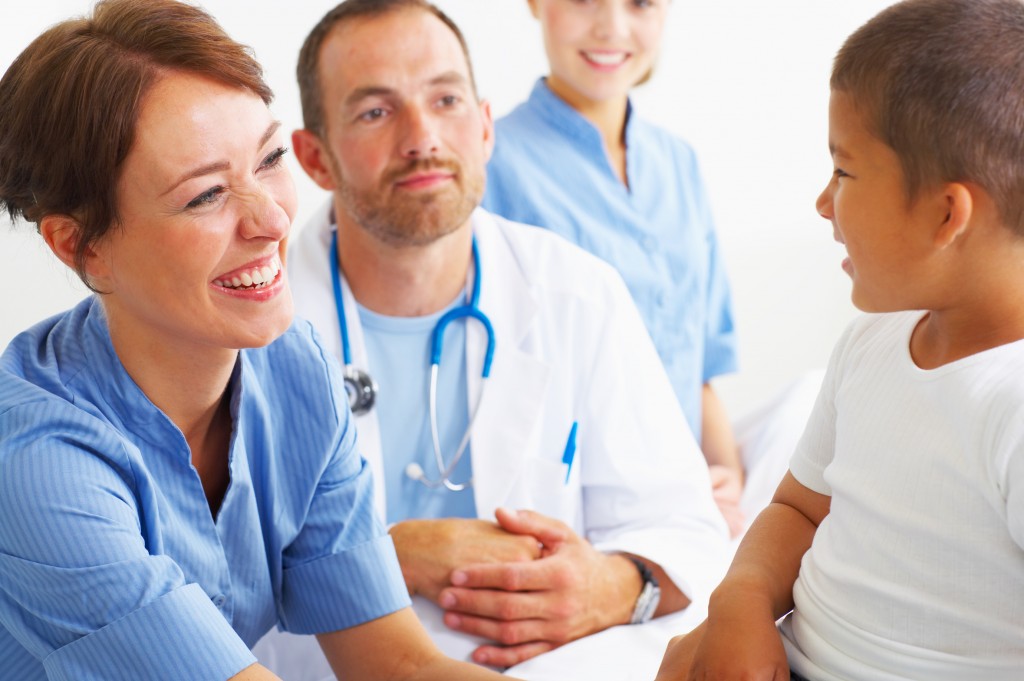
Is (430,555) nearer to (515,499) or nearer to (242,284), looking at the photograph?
(515,499)

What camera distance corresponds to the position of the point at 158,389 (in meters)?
1.34

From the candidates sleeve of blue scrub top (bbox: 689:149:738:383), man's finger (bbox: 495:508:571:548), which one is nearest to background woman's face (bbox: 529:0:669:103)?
sleeve of blue scrub top (bbox: 689:149:738:383)

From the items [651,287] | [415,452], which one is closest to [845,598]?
[415,452]

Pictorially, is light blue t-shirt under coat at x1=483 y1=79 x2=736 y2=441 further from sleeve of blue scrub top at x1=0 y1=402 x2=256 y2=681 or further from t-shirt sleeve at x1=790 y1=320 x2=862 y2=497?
sleeve of blue scrub top at x1=0 y1=402 x2=256 y2=681

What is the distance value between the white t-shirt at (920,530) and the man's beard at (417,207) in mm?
867

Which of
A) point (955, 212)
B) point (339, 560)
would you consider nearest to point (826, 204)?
point (955, 212)

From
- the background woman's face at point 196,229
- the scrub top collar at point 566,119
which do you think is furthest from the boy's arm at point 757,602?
the scrub top collar at point 566,119

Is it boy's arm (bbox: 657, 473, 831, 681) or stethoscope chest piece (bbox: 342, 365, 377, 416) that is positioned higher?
stethoscope chest piece (bbox: 342, 365, 377, 416)

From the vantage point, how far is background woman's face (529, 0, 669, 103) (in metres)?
2.39

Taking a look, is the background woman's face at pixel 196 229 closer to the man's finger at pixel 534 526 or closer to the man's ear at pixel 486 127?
the man's finger at pixel 534 526

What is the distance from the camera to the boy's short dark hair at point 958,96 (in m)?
1.04

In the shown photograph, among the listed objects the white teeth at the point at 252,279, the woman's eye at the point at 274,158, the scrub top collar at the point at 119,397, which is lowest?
the scrub top collar at the point at 119,397

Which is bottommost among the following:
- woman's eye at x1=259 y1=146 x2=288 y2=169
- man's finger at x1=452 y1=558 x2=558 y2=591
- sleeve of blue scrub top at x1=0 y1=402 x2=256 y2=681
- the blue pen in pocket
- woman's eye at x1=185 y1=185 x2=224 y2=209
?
man's finger at x1=452 y1=558 x2=558 y2=591

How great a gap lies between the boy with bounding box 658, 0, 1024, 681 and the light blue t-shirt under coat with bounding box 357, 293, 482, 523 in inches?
31.0
